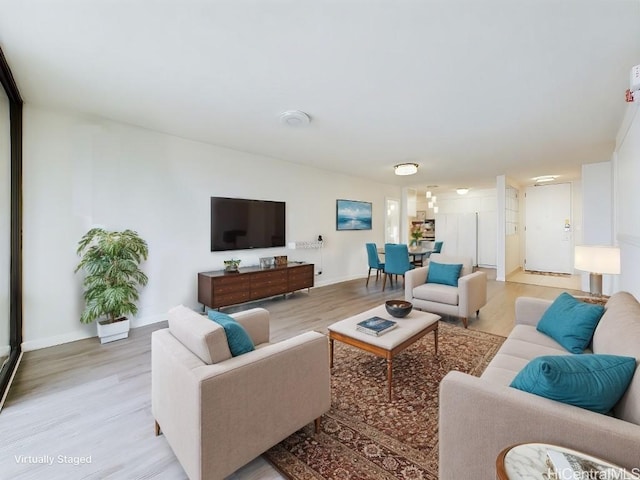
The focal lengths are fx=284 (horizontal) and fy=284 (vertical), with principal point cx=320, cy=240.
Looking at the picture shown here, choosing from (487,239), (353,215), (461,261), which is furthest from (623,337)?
(487,239)

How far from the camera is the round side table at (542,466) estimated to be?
78 centimetres

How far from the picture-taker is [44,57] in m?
2.09

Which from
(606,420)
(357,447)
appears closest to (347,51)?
(606,420)

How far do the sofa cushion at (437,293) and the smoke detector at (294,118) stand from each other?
8.42 feet

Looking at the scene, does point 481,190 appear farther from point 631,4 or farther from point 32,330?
point 32,330

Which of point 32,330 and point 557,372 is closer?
point 557,372

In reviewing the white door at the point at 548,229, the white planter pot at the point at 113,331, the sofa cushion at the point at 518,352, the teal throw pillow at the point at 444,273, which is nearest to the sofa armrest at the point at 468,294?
the teal throw pillow at the point at 444,273

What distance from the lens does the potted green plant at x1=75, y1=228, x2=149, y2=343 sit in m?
2.90

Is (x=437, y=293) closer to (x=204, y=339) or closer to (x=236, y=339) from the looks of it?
(x=236, y=339)

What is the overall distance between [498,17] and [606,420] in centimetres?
204

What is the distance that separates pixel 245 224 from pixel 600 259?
4195 millimetres

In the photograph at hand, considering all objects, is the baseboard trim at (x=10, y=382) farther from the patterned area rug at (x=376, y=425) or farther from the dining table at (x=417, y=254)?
the dining table at (x=417, y=254)

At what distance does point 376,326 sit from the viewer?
2.28m

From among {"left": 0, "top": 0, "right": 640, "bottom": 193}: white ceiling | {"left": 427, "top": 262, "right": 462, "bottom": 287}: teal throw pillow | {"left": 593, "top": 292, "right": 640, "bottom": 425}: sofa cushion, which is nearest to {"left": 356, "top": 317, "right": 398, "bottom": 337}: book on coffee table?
{"left": 593, "top": 292, "right": 640, "bottom": 425}: sofa cushion
